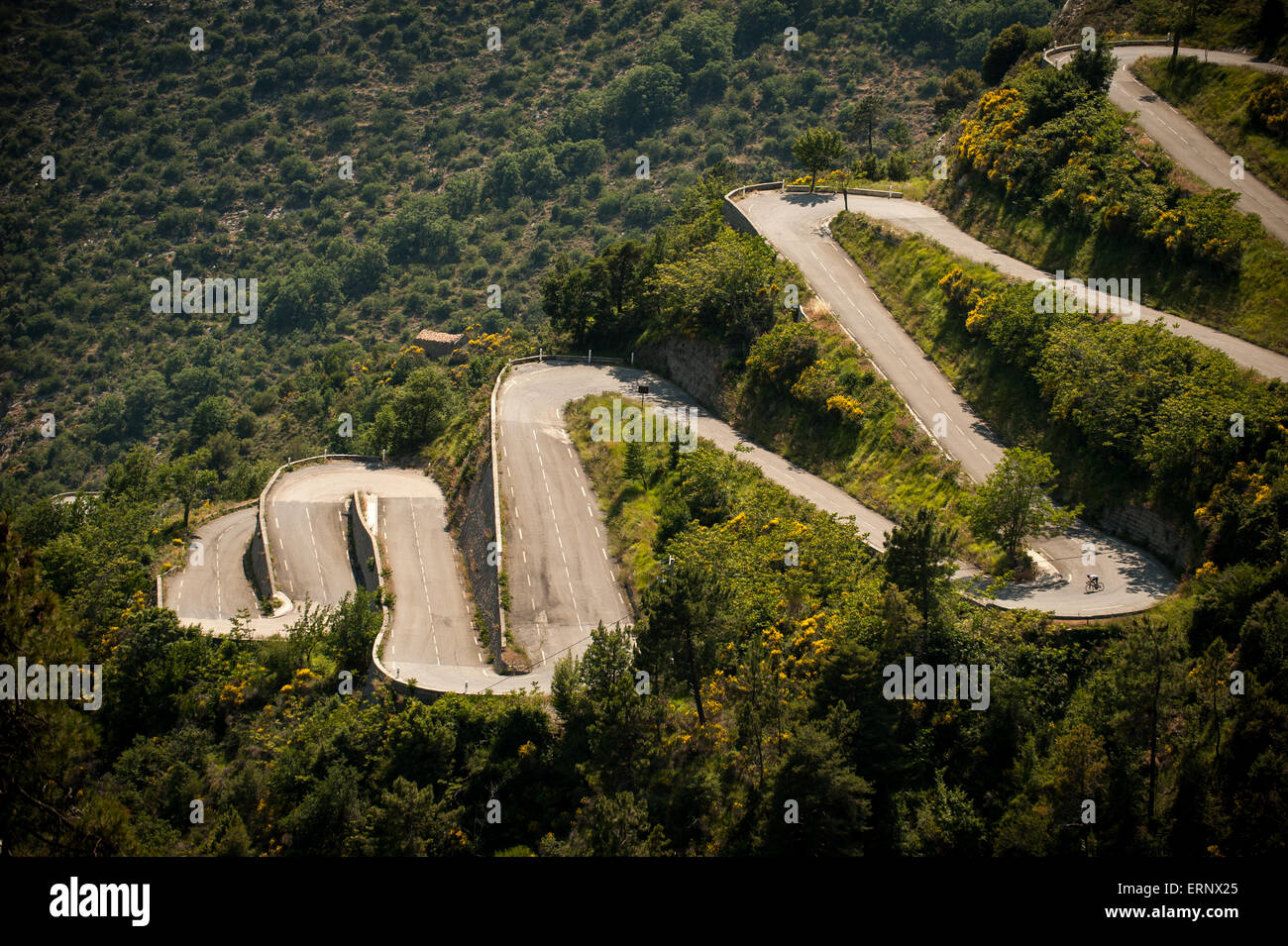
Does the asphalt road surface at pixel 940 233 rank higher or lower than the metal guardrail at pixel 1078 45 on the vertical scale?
lower

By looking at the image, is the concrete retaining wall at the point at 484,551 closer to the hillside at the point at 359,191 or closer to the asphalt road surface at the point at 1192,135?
the asphalt road surface at the point at 1192,135

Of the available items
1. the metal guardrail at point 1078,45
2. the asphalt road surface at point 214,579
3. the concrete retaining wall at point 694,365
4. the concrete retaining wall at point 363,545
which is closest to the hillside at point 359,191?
the asphalt road surface at point 214,579

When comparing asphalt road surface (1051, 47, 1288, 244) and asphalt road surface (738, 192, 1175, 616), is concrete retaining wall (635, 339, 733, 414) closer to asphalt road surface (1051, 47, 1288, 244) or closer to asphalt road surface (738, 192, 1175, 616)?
asphalt road surface (738, 192, 1175, 616)

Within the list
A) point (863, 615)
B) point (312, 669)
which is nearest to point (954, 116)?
point (863, 615)

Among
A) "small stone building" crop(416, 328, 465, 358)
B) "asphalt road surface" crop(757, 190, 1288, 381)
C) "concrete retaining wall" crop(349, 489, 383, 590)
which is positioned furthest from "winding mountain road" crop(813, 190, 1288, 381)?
"small stone building" crop(416, 328, 465, 358)

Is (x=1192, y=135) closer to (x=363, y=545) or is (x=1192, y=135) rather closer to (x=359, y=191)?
(x=363, y=545)

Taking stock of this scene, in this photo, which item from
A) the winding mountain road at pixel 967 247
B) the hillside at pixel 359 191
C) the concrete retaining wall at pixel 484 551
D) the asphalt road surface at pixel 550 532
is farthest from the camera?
the hillside at pixel 359 191

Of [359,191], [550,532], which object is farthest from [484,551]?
[359,191]

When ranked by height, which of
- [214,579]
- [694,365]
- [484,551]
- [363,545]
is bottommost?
[214,579]
